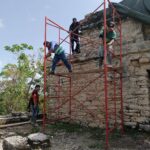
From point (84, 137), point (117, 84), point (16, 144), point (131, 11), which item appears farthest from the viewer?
point (131, 11)

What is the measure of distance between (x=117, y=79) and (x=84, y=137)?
7.31 ft

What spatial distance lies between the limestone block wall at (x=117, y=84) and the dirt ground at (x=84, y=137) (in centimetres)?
42

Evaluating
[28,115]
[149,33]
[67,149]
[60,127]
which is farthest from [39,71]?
[67,149]

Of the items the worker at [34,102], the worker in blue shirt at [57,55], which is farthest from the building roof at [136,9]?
the worker at [34,102]

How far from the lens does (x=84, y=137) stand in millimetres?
7855

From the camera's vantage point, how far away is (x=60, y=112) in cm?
1005

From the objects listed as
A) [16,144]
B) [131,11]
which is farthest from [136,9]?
[16,144]

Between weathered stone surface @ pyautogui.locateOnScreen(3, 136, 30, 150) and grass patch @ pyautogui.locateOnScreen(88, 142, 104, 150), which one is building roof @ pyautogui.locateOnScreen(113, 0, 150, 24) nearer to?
grass patch @ pyautogui.locateOnScreen(88, 142, 104, 150)

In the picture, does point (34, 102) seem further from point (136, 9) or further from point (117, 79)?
point (136, 9)

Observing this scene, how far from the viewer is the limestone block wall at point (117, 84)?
7.96 metres

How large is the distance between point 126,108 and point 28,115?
4.41m

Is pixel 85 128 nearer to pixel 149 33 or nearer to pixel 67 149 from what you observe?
pixel 67 149

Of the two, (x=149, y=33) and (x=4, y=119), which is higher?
(x=149, y=33)

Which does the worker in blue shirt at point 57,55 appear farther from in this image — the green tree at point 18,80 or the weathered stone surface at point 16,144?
the green tree at point 18,80
